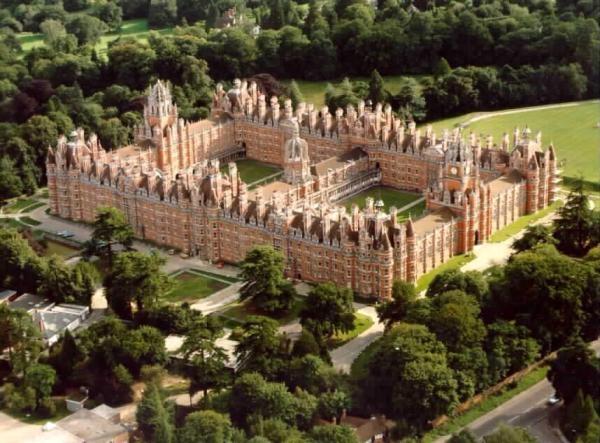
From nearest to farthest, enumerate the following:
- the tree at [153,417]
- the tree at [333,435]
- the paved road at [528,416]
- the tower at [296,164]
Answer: the tree at [333,435] → the tree at [153,417] → the paved road at [528,416] → the tower at [296,164]

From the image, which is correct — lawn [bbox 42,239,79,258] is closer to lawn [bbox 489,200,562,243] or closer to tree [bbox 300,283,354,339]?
tree [bbox 300,283,354,339]

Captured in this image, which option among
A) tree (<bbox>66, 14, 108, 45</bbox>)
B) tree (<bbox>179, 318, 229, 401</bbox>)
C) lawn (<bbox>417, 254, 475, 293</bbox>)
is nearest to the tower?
lawn (<bbox>417, 254, 475, 293</bbox>)

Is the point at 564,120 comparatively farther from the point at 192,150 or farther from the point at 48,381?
the point at 48,381

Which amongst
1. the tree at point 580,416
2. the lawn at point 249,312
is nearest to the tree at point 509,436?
the tree at point 580,416

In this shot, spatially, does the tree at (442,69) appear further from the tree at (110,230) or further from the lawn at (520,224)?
the tree at (110,230)

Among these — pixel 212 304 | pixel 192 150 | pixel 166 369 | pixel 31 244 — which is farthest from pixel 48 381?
pixel 192 150
